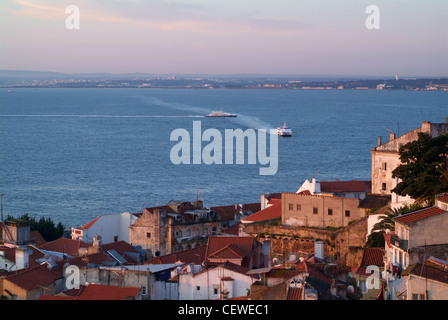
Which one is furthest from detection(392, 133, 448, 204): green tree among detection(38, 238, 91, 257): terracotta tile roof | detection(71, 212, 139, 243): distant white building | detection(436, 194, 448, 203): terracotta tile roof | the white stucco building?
detection(71, 212, 139, 243): distant white building

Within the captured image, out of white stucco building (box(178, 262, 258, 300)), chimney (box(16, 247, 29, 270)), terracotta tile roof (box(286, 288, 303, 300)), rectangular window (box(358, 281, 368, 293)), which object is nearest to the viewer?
terracotta tile roof (box(286, 288, 303, 300))

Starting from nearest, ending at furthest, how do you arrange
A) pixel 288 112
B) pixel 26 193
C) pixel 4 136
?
1. pixel 26 193
2. pixel 4 136
3. pixel 288 112

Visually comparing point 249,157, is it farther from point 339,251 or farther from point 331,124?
point 339,251

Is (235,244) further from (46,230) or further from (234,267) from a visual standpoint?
(46,230)

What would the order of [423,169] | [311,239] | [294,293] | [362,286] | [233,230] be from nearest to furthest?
[294,293]
[362,286]
[423,169]
[311,239]
[233,230]

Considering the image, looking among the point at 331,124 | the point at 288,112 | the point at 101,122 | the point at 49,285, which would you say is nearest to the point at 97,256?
the point at 49,285

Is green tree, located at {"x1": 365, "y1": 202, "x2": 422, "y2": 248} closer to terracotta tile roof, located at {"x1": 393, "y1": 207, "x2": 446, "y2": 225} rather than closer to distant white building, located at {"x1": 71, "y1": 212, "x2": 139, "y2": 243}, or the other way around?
terracotta tile roof, located at {"x1": 393, "y1": 207, "x2": 446, "y2": 225}

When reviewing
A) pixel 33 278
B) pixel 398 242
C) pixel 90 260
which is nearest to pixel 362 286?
pixel 398 242
